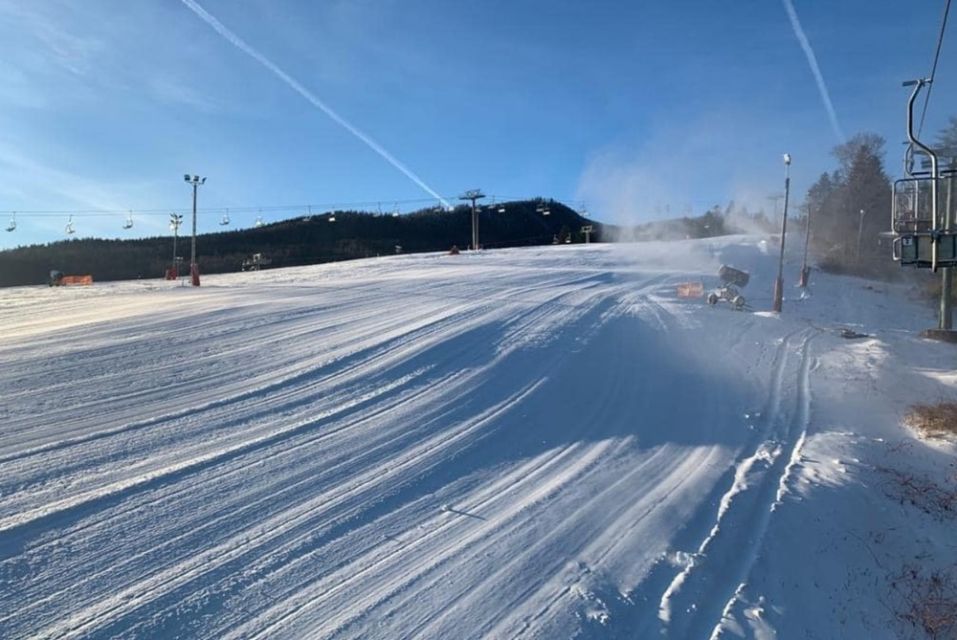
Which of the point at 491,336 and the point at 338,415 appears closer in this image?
the point at 338,415

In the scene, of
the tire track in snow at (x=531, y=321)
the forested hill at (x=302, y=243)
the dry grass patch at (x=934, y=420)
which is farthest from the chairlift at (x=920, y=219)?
the forested hill at (x=302, y=243)

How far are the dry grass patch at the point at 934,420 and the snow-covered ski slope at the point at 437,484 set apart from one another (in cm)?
36

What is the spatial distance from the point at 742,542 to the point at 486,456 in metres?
3.26

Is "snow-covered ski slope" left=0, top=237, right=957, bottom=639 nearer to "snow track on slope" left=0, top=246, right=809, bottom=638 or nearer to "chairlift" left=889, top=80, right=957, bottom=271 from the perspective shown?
"snow track on slope" left=0, top=246, right=809, bottom=638

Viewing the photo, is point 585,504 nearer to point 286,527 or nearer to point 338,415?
point 286,527

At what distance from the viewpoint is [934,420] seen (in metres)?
11.3

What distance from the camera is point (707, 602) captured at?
18.6ft

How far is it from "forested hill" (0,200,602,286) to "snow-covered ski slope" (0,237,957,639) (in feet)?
178

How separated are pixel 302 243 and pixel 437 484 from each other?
317 feet

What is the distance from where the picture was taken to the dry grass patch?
11008 millimetres

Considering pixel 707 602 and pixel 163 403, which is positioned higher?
pixel 163 403

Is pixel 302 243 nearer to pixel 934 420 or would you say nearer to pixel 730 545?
pixel 934 420

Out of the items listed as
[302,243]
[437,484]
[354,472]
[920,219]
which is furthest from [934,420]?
[302,243]

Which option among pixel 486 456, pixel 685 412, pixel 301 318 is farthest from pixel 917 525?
pixel 301 318
